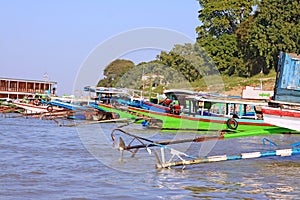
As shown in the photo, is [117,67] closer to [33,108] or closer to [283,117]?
[283,117]

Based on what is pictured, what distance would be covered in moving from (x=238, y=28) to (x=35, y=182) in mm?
47087

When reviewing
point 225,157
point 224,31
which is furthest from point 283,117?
point 224,31

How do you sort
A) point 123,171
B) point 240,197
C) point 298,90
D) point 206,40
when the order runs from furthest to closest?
point 206,40
point 298,90
point 123,171
point 240,197

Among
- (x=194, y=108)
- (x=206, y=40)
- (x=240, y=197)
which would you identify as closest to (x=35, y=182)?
(x=240, y=197)

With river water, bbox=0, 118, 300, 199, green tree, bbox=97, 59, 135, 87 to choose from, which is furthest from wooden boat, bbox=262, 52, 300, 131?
green tree, bbox=97, 59, 135, 87

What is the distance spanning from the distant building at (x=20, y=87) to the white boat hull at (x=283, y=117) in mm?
57799

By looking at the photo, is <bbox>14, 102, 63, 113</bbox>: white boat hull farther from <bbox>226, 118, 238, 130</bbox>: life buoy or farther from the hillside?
<bbox>226, 118, 238, 130</bbox>: life buoy

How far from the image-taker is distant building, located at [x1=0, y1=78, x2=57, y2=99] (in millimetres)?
70688

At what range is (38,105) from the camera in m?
46.1

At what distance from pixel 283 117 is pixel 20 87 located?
6290cm

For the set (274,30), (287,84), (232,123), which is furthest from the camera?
(274,30)

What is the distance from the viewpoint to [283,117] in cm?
1431

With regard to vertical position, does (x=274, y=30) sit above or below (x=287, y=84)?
above

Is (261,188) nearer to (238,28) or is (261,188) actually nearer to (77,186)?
(77,186)
